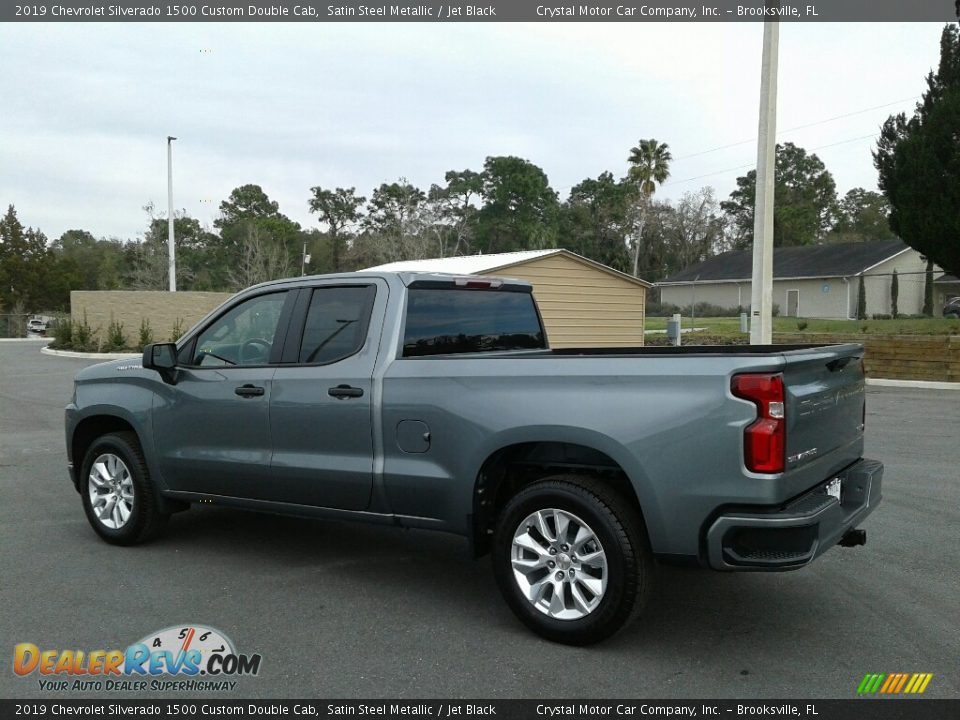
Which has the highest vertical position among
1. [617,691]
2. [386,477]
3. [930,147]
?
[930,147]

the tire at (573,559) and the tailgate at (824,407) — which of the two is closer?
the tailgate at (824,407)

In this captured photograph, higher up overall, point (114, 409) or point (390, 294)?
point (390, 294)

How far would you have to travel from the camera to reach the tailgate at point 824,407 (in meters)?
3.79

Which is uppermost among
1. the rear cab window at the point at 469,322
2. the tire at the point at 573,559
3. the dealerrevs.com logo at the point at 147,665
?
the rear cab window at the point at 469,322

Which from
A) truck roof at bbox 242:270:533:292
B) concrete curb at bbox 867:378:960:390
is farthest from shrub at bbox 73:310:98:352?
truck roof at bbox 242:270:533:292

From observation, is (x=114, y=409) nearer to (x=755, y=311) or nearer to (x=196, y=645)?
(x=196, y=645)

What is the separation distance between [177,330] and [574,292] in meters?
15.2

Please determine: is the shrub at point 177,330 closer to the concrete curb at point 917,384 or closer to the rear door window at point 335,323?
the concrete curb at point 917,384

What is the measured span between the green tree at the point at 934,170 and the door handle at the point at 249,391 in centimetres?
2228

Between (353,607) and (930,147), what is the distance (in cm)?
2364

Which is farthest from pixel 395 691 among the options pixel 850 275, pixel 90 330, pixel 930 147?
pixel 850 275

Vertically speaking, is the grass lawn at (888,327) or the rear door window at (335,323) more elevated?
the rear door window at (335,323)

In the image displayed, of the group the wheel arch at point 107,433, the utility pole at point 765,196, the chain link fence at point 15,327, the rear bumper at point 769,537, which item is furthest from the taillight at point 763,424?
the chain link fence at point 15,327

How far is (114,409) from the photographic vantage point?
5.94 metres
